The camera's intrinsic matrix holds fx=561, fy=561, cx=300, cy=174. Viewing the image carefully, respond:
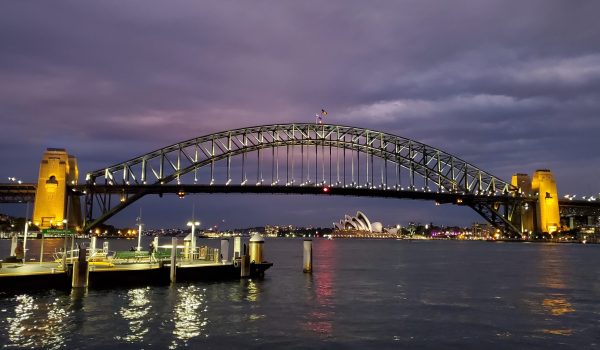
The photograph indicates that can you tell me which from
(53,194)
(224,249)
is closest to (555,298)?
(224,249)

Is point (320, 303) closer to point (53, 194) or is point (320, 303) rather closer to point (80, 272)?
point (80, 272)

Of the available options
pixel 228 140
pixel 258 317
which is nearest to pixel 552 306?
pixel 258 317

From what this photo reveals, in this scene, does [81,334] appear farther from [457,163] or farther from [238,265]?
[457,163]

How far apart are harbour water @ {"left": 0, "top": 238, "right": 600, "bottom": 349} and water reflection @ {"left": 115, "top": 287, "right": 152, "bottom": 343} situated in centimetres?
4

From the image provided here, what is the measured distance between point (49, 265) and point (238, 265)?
1007 centimetres

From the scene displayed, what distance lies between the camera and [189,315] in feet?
67.5

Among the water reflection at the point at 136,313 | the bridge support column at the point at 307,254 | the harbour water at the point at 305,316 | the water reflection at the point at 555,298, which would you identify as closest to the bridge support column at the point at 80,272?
the harbour water at the point at 305,316

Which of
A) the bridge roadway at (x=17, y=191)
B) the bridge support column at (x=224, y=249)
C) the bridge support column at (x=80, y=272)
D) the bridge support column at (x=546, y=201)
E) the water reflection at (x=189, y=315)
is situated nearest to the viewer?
the water reflection at (x=189, y=315)

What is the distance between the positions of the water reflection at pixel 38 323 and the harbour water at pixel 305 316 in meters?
0.03

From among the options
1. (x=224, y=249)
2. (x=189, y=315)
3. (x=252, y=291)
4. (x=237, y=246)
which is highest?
(x=237, y=246)

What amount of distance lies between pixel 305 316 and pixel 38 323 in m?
9.14

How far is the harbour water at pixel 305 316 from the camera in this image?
16.4 m

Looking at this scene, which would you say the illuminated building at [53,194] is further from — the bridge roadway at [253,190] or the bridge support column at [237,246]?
the bridge support column at [237,246]

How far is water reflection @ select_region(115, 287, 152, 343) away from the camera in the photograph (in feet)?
55.2
